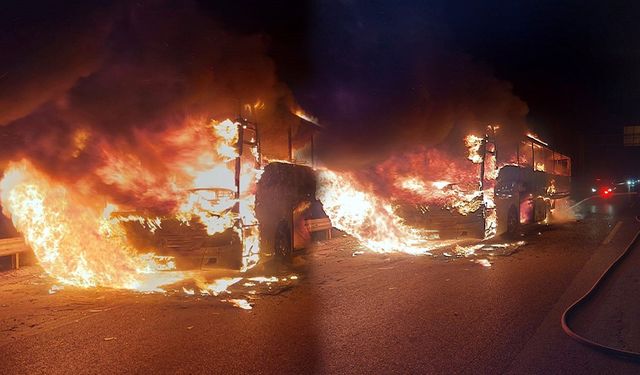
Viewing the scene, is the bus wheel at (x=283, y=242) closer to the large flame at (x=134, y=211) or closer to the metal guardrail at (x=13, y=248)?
the large flame at (x=134, y=211)

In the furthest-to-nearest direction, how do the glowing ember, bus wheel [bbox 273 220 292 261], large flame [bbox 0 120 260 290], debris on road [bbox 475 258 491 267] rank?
bus wheel [bbox 273 220 292 261] < debris on road [bbox 475 258 491 267] < large flame [bbox 0 120 260 290] < the glowing ember

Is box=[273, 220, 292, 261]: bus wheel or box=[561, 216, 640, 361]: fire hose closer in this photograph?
box=[561, 216, 640, 361]: fire hose

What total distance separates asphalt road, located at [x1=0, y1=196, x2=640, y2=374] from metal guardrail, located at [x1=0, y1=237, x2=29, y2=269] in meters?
0.93

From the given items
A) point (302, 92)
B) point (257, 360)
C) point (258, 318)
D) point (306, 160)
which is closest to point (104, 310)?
point (258, 318)

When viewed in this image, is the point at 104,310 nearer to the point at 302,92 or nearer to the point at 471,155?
the point at 302,92

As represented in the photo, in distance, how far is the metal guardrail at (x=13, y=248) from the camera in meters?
10.3

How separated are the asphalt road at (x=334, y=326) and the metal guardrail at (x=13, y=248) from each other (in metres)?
0.93

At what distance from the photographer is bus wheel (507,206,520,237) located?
15.5 m

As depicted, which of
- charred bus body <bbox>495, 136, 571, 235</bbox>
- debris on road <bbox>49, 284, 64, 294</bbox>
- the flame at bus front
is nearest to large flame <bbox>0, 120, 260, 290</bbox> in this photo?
debris on road <bbox>49, 284, 64, 294</bbox>

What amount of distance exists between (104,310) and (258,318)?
6.73 feet

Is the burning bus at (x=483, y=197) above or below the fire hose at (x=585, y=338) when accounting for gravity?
above

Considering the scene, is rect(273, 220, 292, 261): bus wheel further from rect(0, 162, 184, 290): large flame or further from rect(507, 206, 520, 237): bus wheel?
rect(507, 206, 520, 237): bus wheel

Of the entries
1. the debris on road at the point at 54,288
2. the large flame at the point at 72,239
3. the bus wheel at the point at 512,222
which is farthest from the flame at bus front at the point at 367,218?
the debris on road at the point at 54,288

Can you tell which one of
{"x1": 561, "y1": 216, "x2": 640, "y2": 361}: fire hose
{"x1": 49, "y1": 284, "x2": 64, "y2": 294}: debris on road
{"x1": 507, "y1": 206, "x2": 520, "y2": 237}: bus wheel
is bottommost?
{"x1": 561, "y1": 216, "x2": 640, "y2": 361}: fire hose
